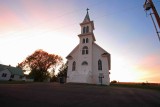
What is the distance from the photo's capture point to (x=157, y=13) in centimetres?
1409

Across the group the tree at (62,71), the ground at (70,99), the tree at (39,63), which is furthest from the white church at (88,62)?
the tree at (62,71)

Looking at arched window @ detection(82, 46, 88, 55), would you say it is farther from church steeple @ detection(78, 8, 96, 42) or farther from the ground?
the ground

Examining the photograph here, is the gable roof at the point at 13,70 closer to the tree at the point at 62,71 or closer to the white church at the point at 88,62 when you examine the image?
the tree at the point at 62,71

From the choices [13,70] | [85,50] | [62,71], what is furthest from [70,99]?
[13,70]

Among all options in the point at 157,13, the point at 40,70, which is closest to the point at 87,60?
the point at 157,13

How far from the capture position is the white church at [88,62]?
26578 millimetres

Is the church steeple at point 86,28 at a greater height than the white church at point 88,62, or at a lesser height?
greater

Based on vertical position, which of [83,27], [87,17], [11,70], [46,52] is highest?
[87,17]

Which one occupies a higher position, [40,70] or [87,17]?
[87,17]

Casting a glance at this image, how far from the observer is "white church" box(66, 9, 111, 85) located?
26.6 metres

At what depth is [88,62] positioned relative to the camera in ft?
91.9

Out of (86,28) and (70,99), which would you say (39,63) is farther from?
(70,99)

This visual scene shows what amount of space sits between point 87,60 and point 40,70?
30.0m

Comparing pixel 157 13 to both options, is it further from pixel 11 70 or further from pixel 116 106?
pixel 11 70
